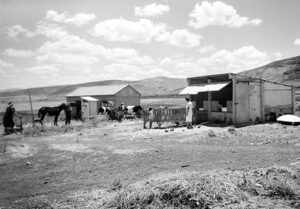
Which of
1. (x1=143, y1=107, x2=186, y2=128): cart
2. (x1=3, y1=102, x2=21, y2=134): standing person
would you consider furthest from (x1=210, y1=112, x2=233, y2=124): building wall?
(x1=3, y1=102, x2=21, y2=134): standing person

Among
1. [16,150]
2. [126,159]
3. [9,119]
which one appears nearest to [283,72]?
[9,119]

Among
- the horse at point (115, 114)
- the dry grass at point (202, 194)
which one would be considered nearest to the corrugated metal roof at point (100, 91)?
the horse at point (115, 114)

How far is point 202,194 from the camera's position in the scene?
483 centimetres

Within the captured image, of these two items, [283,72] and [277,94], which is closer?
[277,94]

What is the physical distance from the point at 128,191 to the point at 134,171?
2478mm

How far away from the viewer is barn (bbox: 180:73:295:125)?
18.3m

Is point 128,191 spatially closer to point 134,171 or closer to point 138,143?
point 134,171

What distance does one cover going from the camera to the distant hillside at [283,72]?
93250 mm

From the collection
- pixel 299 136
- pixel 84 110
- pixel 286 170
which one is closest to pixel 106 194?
pixel 286 170

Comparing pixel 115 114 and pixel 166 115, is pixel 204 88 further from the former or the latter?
pixel 115 114

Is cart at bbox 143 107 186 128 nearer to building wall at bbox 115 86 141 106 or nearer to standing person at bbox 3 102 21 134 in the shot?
standing person at bbox 3 102 21 134

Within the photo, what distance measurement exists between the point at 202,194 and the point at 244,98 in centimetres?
1477

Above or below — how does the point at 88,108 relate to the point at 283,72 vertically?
below

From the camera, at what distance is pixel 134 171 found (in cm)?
777
